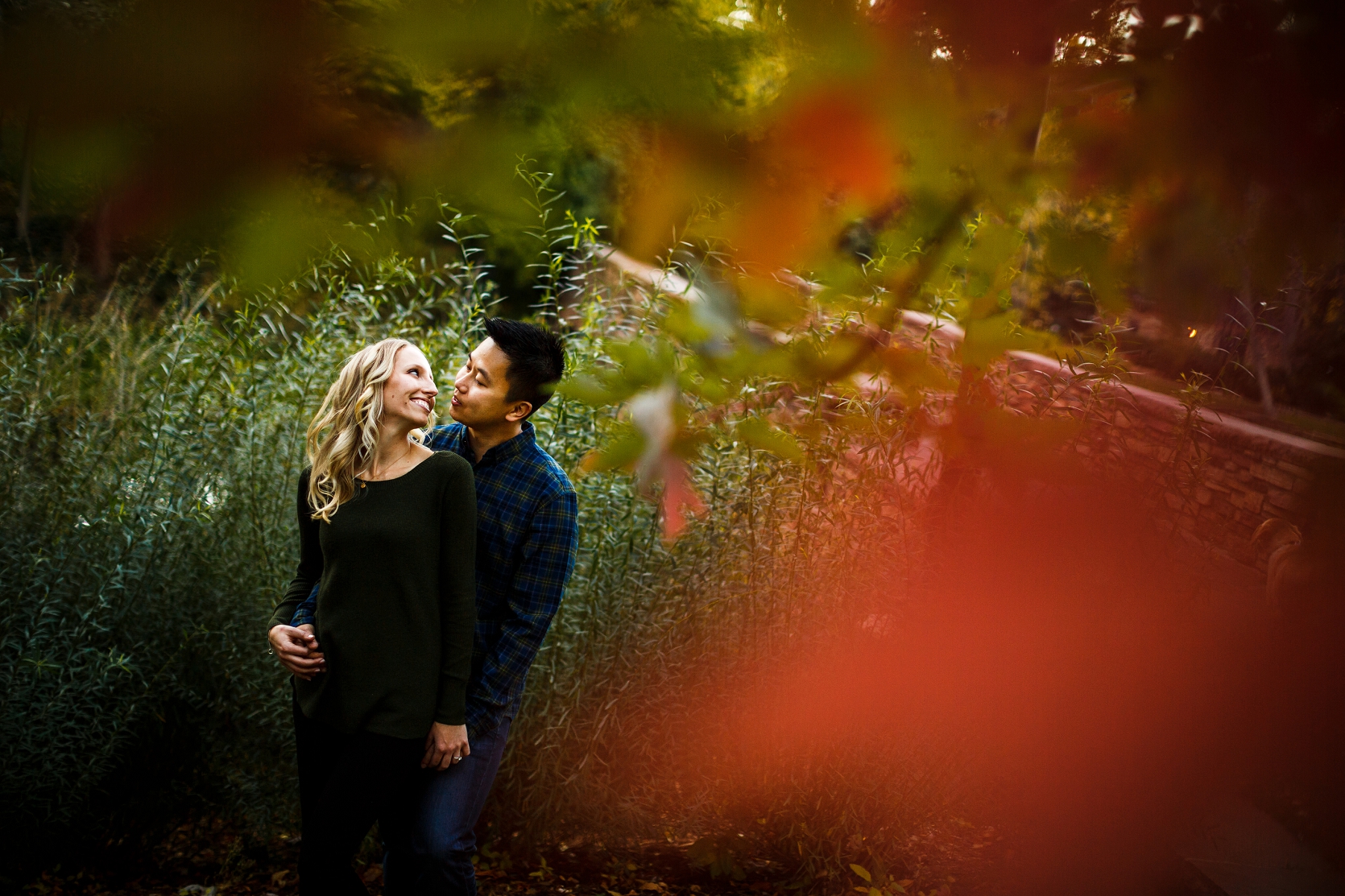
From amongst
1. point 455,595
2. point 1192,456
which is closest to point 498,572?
point 455,595

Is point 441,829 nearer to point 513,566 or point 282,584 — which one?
point 513,566

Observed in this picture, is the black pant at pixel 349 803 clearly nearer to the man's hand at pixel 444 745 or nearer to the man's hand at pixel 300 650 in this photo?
the man's hand at pixel 444 745

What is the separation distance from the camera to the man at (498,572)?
A: 157 centimetres

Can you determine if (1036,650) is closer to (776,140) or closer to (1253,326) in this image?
(1253,326)

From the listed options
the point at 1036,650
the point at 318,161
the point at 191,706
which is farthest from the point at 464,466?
the point at 1036,650

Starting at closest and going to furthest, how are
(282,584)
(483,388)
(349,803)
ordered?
1. (349,803)
2. (483,388)
3. (282,584)

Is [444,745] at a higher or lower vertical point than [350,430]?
lower

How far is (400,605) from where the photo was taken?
1505 mm

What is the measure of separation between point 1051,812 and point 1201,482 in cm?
109

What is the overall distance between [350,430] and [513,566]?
0.35m

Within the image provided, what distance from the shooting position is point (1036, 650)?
2672mm

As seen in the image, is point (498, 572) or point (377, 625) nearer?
point (377, 625)

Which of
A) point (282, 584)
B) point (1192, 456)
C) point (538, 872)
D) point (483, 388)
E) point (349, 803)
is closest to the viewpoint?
point (349, 803)

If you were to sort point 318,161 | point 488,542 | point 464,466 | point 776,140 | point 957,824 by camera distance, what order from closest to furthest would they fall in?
point 318,161 → point 776,140 → point 464,466 → point 488,542 → point 957,824
